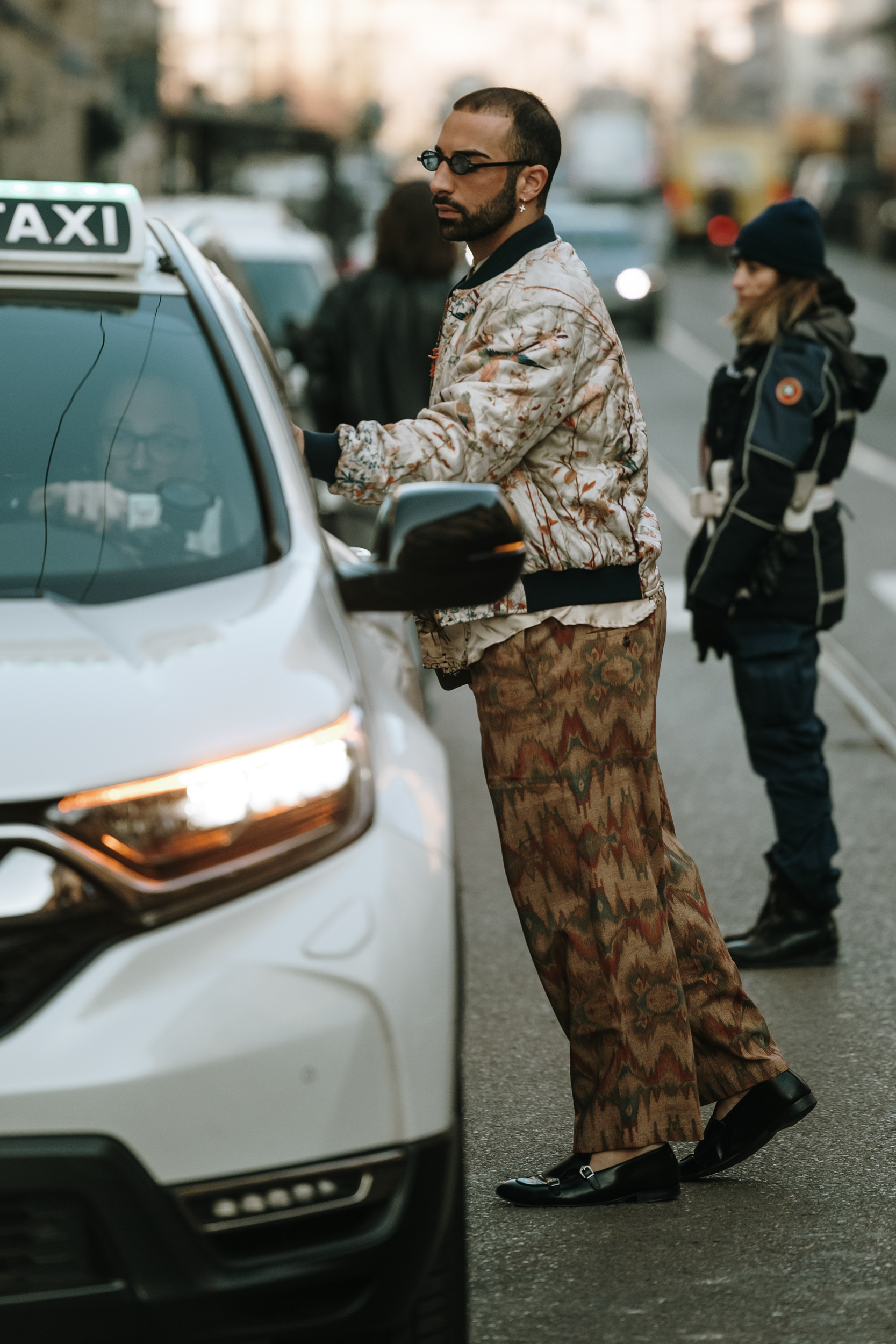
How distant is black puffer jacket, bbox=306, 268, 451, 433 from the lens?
6832 millimetres

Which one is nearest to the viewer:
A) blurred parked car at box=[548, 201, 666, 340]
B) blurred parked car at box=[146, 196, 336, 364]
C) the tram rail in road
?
the tram rail in road

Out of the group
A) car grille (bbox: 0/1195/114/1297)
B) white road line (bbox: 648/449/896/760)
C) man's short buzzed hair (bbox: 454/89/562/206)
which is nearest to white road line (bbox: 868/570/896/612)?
white road line (bbox: 648/449/896/760)

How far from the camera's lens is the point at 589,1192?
11.2 feet

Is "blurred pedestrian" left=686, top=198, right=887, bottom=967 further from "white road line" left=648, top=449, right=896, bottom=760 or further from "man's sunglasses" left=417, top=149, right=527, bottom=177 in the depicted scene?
"man's sunglasses" left=417, top=149, right=527, bottom=177

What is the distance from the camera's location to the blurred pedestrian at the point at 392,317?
679 centimetres

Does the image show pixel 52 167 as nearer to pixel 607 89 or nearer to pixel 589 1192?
pixel 589 1192

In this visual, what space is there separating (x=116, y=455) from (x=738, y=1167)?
6.16ft

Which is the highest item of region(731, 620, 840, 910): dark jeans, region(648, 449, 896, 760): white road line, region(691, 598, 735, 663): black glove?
region(691, 598, 735, 663): black glove

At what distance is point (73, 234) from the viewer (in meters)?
3.24

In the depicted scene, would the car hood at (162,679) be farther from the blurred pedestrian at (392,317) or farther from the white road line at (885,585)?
the white road line at (885,585)

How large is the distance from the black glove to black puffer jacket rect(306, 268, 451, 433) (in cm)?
220

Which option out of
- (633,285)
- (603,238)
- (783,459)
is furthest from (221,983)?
(603,238)

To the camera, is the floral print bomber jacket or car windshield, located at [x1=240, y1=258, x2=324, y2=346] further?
car windshield, located at [x1=240, y1=258, x2=324, y2=346]

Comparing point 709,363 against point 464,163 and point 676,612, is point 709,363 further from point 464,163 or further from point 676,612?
point 464,163
